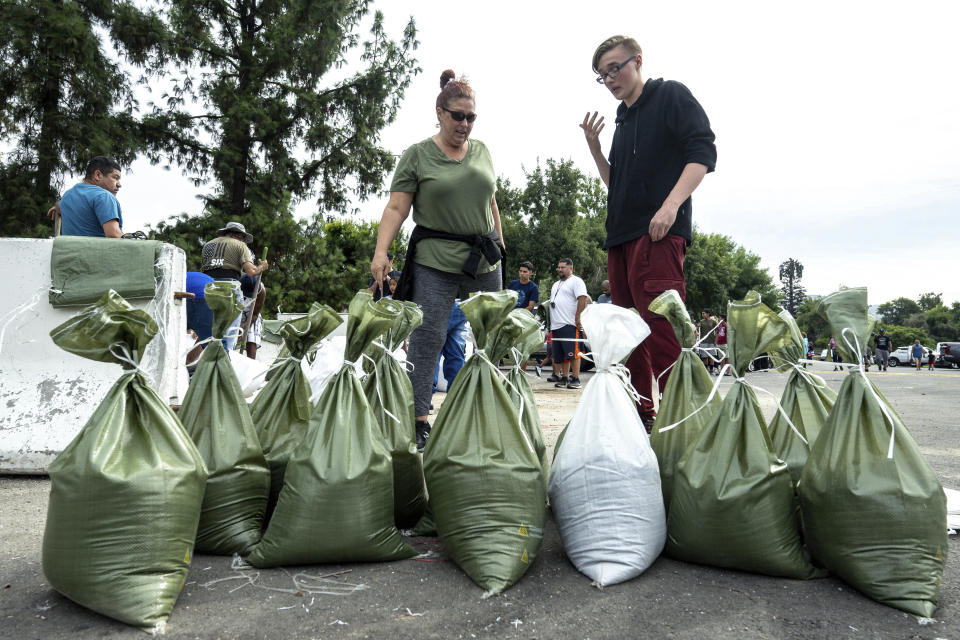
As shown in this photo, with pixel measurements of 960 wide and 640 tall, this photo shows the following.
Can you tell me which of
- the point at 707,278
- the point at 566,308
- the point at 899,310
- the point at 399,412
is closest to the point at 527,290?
the point at 566,308

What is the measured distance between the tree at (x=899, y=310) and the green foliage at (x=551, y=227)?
3266 inches

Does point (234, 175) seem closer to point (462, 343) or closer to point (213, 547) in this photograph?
point (462, 343)

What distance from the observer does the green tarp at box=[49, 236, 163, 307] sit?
3.07m

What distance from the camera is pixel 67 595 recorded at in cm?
152

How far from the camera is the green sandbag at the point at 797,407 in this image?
197 cm

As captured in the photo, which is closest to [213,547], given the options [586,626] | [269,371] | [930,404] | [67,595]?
[67,595]

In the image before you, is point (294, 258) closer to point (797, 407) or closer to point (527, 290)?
point (527, 290)

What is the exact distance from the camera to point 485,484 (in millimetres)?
1768

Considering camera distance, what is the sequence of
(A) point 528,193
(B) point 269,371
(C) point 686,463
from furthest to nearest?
(A) point 528,193 → (B) point 269,371 → (C) point 686,463

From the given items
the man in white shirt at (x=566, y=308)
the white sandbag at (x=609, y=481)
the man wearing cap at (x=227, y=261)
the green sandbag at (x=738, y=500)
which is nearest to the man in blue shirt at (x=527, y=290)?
the man in white shirt at (x=566, y=308)

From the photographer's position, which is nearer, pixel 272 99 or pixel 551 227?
pixel 272 99

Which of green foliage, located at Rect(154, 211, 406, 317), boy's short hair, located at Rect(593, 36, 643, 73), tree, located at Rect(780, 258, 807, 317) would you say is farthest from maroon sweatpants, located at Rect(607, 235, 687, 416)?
tree, located at Rect(780, 258, 807, 317)

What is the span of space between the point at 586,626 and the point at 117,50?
12947 millimetres

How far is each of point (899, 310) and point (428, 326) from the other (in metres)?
111
